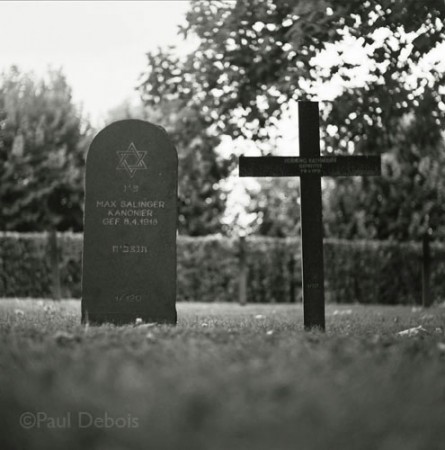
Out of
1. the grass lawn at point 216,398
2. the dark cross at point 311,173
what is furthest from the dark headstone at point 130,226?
the grass lawn at point 216,398

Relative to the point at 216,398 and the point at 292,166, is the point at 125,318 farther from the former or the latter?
the point at 216,398

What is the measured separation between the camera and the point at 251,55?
10516 millimetres

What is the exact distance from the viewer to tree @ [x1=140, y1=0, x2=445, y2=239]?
8.32 m

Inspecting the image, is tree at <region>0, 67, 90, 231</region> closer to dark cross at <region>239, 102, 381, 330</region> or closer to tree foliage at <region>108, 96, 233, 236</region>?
tree foliage at <region>108, 96, 233, 236</region>

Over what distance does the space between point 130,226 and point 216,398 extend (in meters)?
4.56

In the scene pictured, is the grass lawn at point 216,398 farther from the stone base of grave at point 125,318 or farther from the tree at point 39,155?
the tree at point 39,155

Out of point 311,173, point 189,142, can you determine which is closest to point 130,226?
point 311,173

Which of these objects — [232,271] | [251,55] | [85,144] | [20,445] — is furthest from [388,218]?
[20,445]

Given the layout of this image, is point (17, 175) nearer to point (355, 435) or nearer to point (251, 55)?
point (251, 55)

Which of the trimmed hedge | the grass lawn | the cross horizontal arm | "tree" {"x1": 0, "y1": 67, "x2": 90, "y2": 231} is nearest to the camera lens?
the grass lawn

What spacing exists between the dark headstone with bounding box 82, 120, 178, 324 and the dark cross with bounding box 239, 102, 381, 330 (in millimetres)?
1149

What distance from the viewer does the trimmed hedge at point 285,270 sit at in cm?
1941

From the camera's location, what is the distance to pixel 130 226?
7.33 meters

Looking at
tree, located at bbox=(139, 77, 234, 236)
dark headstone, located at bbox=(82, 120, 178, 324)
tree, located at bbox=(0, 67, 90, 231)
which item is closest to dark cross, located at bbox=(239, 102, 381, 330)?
dark headstone, located at bbox=(82, 120, 178, 324)
